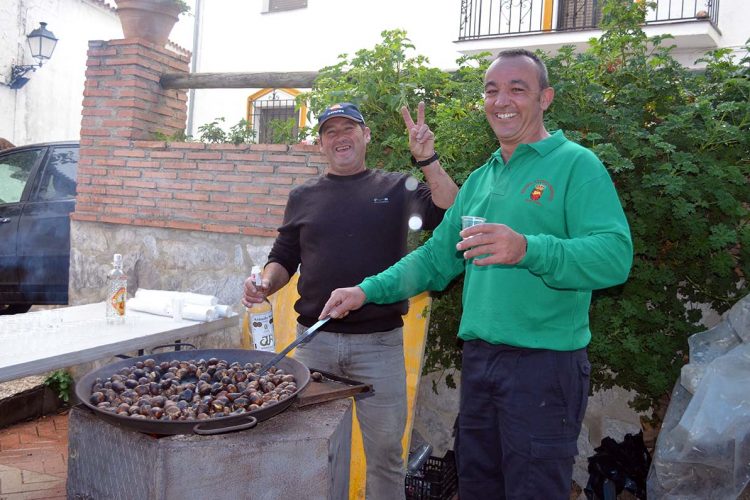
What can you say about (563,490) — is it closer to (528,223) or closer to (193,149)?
(528,223)

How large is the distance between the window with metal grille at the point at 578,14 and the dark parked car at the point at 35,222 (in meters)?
8.39

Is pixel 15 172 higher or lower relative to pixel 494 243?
higher

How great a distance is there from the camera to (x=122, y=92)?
5.62 metres

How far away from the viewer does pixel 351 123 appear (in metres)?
3.38

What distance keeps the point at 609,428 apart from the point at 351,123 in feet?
8.33

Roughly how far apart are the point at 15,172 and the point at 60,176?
21.2 inches

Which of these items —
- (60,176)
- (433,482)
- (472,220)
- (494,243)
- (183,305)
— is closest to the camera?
(494,243)

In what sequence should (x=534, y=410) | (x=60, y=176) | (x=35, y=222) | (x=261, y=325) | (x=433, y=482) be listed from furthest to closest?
(x=60, y=176) → (x=35, y=222) → (x=433, y=482) → (x=261, y=325) → (x=534, y=410)

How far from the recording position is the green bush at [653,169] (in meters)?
3.44

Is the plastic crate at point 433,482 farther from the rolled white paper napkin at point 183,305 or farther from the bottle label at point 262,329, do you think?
the rolled white paper napkin at point 183,305

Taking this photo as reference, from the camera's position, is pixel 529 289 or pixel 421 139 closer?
pixel 529 289

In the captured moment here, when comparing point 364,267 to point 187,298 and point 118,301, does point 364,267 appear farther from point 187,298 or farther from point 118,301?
point 118,301

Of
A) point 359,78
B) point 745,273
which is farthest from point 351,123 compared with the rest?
point 745,273

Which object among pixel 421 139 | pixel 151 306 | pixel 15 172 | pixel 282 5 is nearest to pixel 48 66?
pixel 282 5
